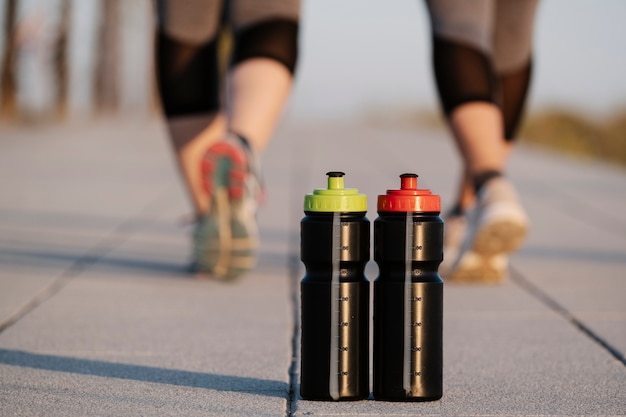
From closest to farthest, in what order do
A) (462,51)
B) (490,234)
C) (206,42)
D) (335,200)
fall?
(335,200) < (490,234) < (462,51) < (206,42)

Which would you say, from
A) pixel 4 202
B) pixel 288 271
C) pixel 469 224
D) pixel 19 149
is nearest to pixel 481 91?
pixel 469 224

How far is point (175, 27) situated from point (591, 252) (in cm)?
235

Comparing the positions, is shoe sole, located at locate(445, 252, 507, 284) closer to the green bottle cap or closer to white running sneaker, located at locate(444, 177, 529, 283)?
white running sneaker, located at locate(444, 177, 529, 283)

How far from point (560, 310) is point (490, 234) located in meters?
Answer: 0.41

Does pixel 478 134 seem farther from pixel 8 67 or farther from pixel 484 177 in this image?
pixel 8 67

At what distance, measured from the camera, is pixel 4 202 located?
25.3 ft

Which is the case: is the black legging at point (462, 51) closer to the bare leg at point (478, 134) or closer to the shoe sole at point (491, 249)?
the bare leg at point (478, 134)

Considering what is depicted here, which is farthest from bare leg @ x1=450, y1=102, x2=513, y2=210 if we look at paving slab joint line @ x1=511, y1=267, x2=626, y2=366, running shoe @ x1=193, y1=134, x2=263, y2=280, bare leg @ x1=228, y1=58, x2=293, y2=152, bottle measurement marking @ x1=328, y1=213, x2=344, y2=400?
bottle measurement marking @ x1=328, y1=213, x2=344, y2=400

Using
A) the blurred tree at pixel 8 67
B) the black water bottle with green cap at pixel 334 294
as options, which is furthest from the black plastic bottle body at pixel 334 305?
the blurred tree at pixel 8 67

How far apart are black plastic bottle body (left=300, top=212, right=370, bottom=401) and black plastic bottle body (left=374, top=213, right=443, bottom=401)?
4cm

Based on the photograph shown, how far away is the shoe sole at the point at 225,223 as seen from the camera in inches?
156

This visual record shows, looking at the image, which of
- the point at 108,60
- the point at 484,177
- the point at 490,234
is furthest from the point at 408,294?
the point at 108,60

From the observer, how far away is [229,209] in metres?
4.07

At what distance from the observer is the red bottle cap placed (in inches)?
94.3
